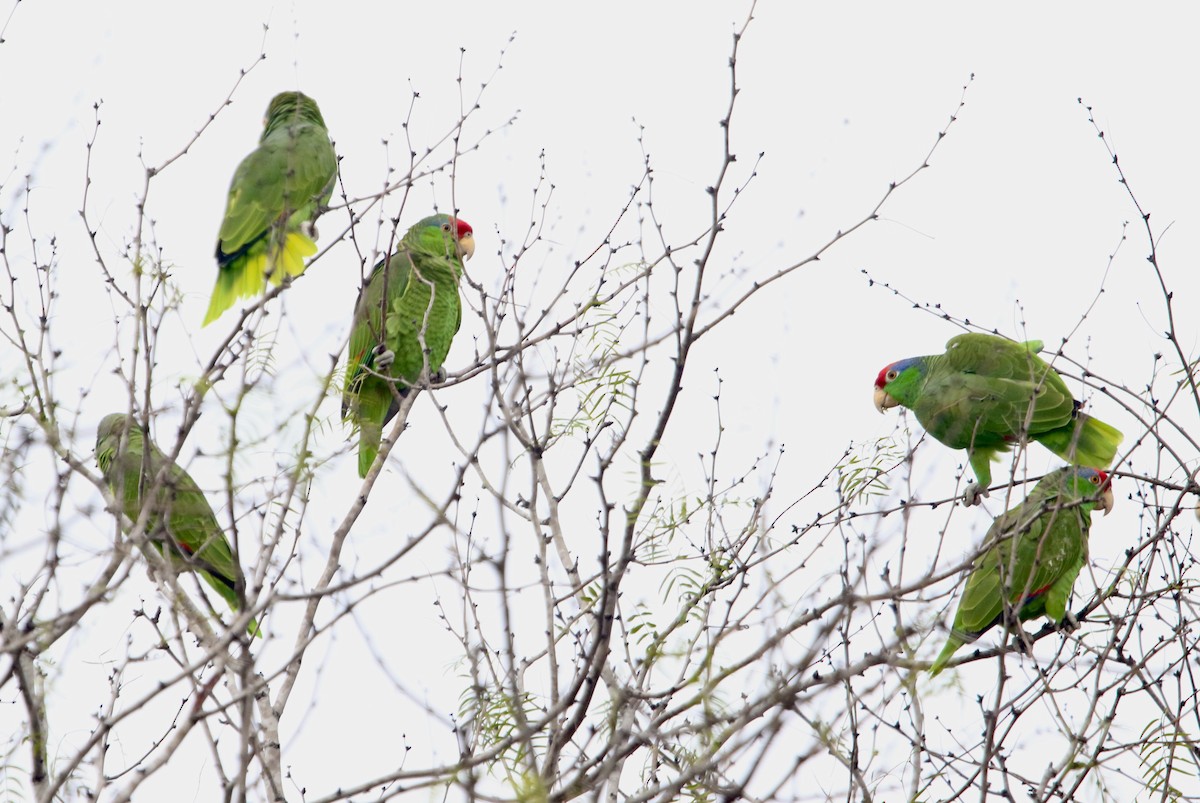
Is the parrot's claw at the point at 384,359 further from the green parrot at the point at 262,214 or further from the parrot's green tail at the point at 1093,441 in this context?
the parrot's green tail at the point at 1093,441

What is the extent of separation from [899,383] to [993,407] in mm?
932

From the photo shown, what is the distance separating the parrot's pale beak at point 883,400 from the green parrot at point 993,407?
0.29 metres

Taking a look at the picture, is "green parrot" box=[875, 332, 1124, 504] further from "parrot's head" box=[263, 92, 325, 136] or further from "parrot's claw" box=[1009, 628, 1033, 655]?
"parrot's head" box=[263, 92, 325, 136]

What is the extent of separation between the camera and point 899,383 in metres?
7.39

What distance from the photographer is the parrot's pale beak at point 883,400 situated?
24.6ft

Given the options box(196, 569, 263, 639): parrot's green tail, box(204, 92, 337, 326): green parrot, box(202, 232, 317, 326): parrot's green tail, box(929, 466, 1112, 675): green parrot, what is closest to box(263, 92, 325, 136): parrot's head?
box(204, 92, 337, 326): green parrot

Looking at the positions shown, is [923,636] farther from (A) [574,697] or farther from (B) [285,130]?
(B) [285,130]

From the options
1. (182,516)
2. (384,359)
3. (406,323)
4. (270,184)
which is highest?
(270,184)

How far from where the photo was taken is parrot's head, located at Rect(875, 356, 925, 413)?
7.34 meters

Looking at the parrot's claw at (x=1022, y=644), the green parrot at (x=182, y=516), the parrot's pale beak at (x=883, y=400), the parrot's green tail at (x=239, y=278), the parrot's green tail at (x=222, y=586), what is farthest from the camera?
the parrot's pale beak at (x=883, y=400)

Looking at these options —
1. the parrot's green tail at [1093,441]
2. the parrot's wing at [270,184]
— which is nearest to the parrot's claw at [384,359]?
the parrot's wing at [270,184]

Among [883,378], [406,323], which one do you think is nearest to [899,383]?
[883,378]

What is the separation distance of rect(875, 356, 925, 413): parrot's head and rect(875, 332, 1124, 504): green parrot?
0.12 metres

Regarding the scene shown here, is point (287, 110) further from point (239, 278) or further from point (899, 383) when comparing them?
point (899, 383)
